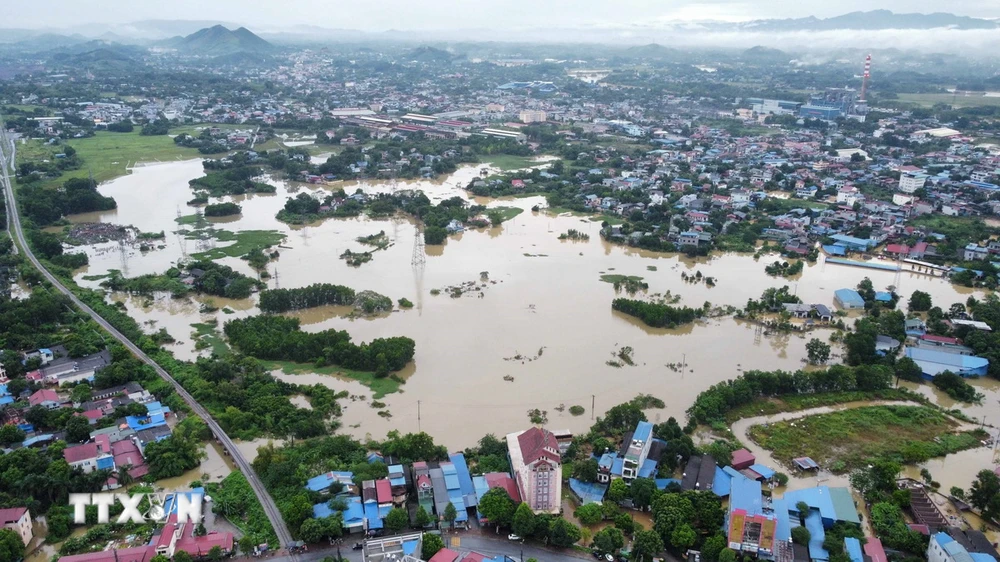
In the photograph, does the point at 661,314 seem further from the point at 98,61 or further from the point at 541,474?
the point at 98,61

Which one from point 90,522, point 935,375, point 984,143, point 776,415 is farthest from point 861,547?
point 984,143

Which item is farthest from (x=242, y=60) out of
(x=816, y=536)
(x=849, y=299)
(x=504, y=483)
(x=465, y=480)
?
(x=816, y=536)

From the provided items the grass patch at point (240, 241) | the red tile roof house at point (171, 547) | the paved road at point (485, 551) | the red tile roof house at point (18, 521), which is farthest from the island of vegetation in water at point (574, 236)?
the red tile roof house at point (18, 521)

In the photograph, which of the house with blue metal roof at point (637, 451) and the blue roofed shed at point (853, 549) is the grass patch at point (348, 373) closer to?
the house with blue metal roof at point (637, 451)

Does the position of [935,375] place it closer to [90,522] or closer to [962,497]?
[962,497]

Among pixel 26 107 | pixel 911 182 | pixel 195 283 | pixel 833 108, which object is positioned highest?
pixel 833 108

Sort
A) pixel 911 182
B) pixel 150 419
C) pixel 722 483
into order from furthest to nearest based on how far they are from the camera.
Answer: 1. pixel 911 182
2. pixel 150 419
3. pixel 722 483

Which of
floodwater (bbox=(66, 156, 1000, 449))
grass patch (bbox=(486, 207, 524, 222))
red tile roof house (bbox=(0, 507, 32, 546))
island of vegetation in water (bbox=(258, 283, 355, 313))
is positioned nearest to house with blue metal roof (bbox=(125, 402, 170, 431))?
red tile roof house (bbox=(0, 507, 32, 546))
